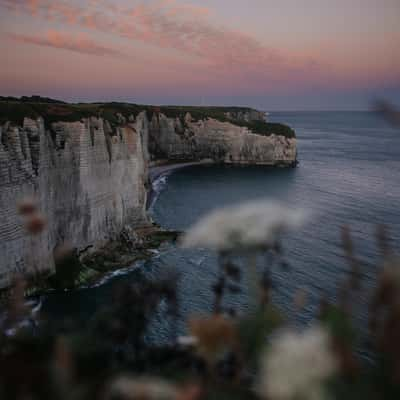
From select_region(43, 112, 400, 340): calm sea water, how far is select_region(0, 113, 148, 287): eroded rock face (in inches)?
170

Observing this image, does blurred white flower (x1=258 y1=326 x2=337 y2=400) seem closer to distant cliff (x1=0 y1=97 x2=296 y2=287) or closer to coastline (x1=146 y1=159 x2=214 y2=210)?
distant cliff (x1=0 y1=97 x2=296 y2=287)

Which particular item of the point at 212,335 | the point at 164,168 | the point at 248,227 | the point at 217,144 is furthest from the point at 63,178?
the point at 217,144

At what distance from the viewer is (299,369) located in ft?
8.78

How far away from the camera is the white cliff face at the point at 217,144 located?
4117 inches

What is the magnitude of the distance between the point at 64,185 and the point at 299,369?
102 ft

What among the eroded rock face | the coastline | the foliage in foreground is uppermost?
the foliage in foreground

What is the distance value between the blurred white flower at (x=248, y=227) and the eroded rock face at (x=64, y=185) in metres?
18.8

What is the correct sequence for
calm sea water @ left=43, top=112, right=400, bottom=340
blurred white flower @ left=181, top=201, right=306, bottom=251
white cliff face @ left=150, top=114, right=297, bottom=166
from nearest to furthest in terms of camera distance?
blurred white flower @ left=181, top=201, right=306, bottom=251
calm sea water @ left=43, top=112, right=400, bottom=340
white cliff face @ left=150, top=114, right=297, bottom=166

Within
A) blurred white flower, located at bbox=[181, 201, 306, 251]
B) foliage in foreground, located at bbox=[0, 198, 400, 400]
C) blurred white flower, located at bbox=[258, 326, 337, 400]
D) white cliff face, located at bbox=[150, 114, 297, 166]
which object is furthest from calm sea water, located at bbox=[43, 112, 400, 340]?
white cliff face, located at bbox=[150, 114, 297, 166]

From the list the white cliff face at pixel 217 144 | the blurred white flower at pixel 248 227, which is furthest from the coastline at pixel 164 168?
the blurred white flower at pixel 248 227

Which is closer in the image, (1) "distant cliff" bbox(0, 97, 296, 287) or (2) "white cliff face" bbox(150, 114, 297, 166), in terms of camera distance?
(1) "distant cliff" bbox(0, 97, 296, 287)

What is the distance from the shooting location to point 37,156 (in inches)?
1117

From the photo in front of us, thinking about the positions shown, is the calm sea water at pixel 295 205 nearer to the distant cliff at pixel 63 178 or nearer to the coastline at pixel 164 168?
the coastline at pixel 164 168

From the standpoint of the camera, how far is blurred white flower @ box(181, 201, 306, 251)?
11.7 feet
